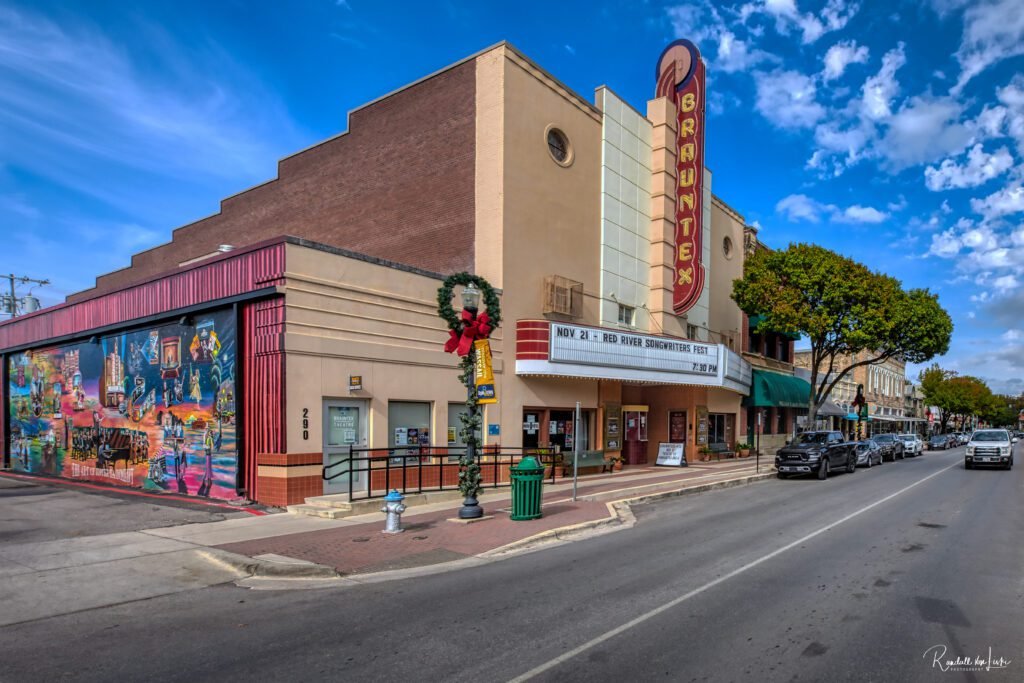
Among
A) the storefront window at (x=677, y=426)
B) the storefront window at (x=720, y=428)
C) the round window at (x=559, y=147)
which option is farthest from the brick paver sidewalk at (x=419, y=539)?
the storefront window at (x=720, y=428)

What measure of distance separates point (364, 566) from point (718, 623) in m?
4.97

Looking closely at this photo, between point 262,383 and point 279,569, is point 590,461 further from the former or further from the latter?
point 279,569

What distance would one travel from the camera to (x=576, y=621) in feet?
22.1

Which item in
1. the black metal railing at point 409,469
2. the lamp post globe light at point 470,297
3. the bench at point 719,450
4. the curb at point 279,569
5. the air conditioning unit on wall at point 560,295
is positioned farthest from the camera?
the bench at point 719,450

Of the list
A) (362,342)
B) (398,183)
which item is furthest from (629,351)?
(362,342)

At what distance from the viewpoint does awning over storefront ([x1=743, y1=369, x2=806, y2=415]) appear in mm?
36000

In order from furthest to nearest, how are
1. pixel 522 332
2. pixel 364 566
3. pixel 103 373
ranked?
pixel 522 332 → pixel 103 373 → pixel 364 566

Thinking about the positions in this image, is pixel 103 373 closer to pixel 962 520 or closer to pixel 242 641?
pixel 242 641

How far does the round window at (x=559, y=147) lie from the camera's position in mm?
21953

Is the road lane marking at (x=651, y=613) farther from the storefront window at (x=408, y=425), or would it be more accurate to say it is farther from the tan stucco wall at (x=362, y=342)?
the tan stucco wall at (x=362, y=342)

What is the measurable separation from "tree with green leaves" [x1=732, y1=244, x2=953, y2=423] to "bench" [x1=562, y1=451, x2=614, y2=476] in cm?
1211

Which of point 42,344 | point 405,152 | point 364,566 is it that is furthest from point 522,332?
point 42,344

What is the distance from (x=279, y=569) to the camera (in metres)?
8.93

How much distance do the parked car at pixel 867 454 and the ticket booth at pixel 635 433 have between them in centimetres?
1009
